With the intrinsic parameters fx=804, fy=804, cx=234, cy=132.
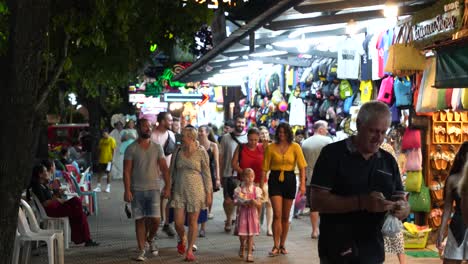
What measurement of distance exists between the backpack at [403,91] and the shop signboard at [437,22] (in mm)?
1784

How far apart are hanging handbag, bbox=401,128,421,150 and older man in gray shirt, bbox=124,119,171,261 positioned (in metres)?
3.90

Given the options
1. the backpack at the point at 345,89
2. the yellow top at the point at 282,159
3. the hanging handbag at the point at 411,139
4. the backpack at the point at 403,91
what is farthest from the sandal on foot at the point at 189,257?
the backpack at the point at 345,89

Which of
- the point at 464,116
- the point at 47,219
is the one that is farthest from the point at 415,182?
the point at 47,219

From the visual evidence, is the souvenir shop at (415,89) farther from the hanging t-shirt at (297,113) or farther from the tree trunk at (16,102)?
the tree trunk at (16,102)

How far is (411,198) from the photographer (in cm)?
1284

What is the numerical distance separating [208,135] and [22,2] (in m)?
9.24

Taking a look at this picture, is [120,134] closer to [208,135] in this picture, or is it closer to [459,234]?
[208,135]

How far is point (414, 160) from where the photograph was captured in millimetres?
12711

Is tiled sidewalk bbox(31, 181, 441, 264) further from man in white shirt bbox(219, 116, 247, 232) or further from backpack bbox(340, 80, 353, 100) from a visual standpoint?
backpack bbox(340, 80, 353, 100)

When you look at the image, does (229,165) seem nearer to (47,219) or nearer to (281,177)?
(281,177)

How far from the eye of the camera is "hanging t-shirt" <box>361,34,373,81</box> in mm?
14493

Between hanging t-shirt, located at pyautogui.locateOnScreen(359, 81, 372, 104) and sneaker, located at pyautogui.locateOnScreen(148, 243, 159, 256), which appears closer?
sneaker, located at pyautogui.locateOnScreen(148, 243, 159, 256)

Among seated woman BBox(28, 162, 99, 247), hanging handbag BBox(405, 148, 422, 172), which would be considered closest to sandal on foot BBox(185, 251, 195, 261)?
seated woman BBox(28, 162, 99, 247)

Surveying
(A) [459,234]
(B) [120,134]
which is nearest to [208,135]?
(A) [459,234]
